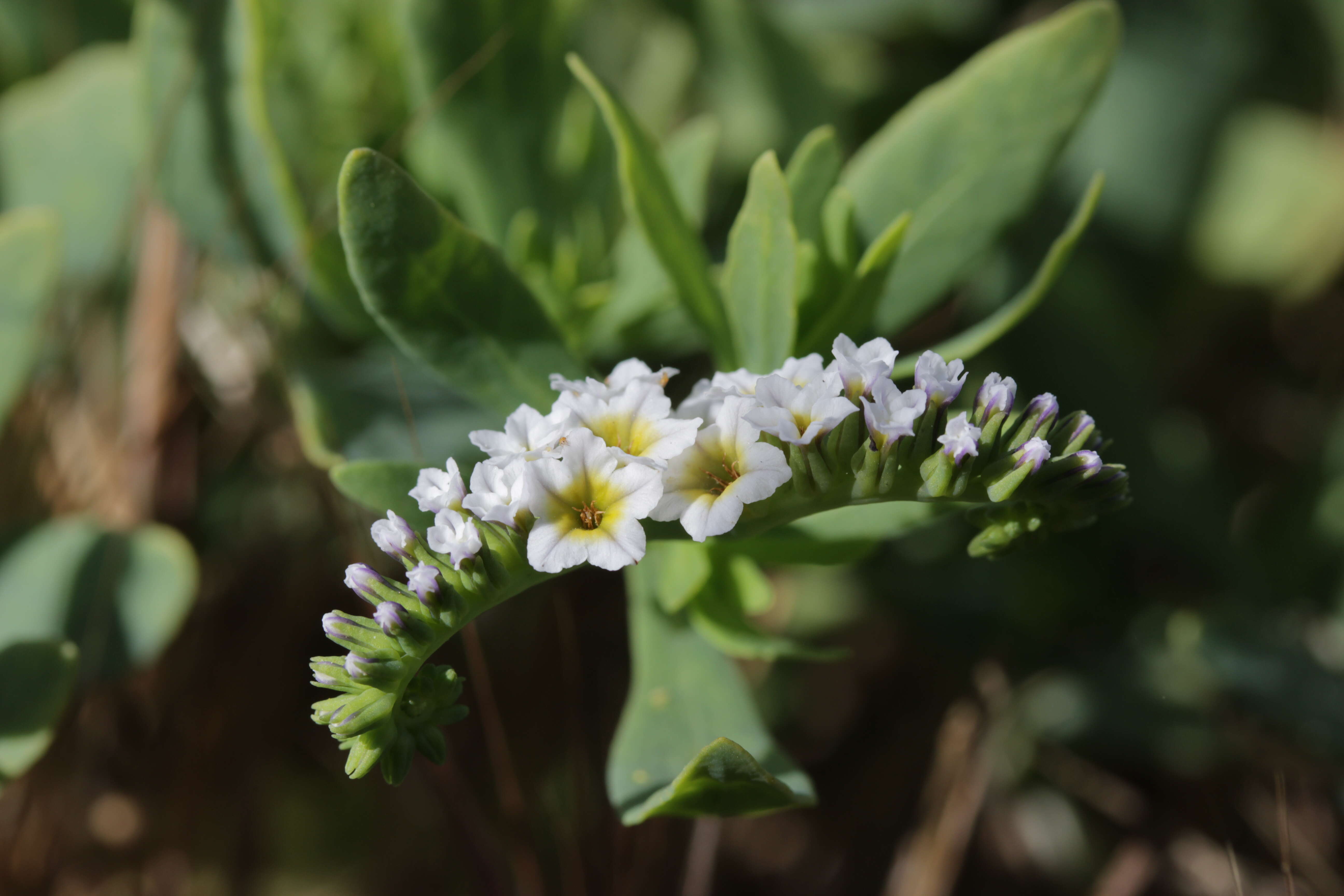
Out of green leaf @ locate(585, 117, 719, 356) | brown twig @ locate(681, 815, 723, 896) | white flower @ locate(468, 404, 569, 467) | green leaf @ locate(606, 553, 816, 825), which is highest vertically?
white flower @ locate(468, 404, 569, 467)

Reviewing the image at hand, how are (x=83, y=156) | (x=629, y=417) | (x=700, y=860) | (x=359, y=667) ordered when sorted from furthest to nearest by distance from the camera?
(x=83, y=156) < (x=700, y=860) < (x=629, y=417) < (x=359, y=667)

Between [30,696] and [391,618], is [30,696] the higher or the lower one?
the lower one

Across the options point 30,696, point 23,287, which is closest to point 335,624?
point 30,696

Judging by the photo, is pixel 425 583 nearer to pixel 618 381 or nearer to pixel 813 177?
pixel 618 381

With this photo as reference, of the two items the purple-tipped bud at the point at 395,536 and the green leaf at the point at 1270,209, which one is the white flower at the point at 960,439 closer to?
the purple-tipped bud at the point at 395,536

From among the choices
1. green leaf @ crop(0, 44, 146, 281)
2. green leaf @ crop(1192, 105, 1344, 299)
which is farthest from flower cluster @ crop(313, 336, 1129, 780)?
green leaf @ crop(1192, 105, 1344, 299)

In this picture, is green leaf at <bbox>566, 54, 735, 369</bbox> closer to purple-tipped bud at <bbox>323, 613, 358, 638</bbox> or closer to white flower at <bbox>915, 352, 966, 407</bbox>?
white flower at <bbox>915, 352, 966, 407</bbox>

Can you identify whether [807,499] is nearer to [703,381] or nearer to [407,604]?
[703,381]
